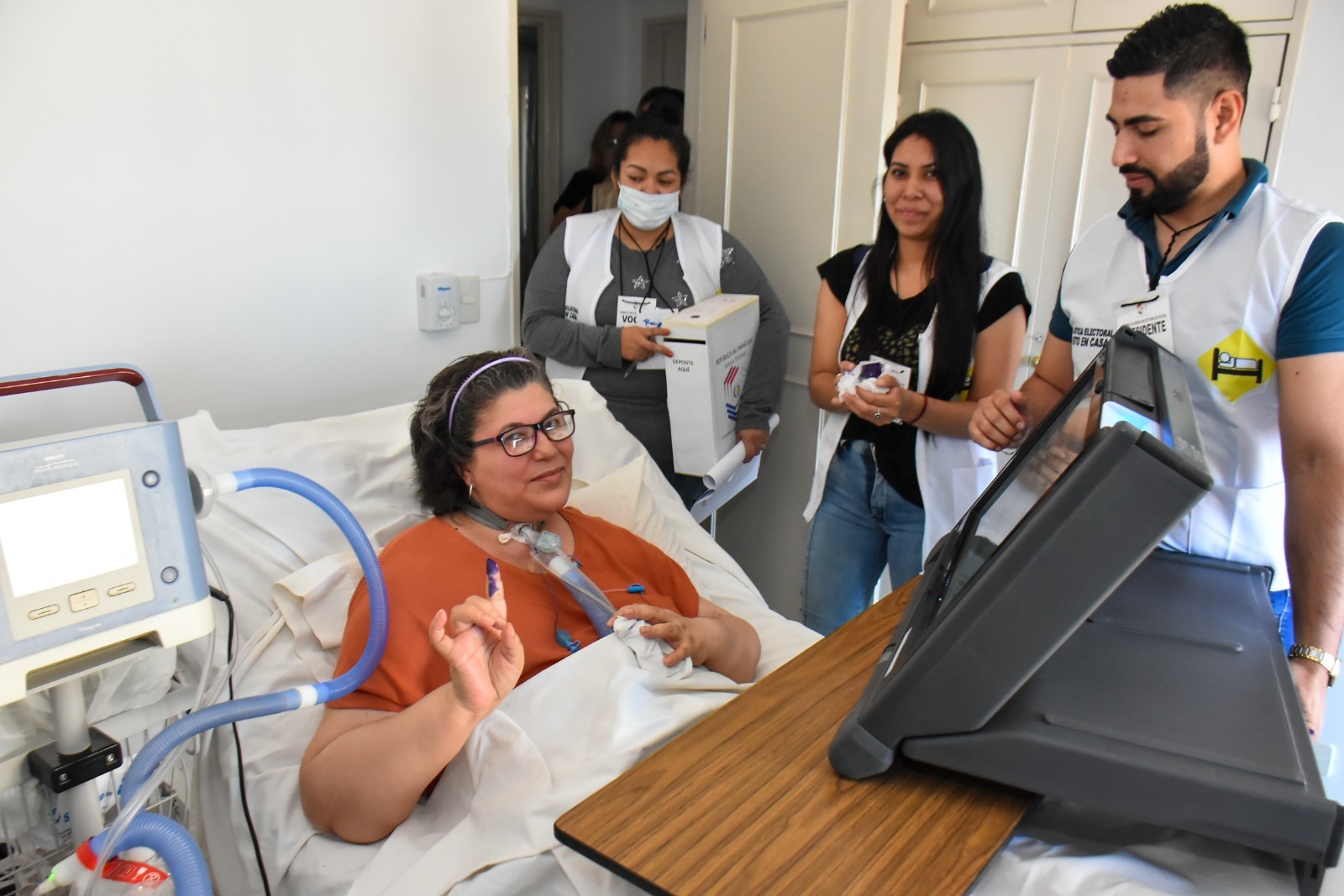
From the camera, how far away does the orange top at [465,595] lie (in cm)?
125

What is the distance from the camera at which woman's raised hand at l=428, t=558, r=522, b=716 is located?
1005 mm

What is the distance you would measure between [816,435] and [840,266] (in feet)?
2.38

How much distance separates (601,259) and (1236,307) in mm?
1537

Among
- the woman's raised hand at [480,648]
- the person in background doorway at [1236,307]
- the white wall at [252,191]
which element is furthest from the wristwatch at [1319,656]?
the white wall at [252,191]

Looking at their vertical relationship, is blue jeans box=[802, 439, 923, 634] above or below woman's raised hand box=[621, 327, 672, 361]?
below

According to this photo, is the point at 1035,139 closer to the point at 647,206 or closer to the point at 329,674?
the point at 647,206

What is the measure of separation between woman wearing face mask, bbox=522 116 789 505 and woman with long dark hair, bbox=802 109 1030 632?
0.37m

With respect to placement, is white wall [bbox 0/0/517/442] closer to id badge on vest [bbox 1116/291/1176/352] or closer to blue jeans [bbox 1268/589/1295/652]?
id badge on vest [bbox 1116/291/1176/352]

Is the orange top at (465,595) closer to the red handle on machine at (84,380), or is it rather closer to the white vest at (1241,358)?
the red handle on machine at (84,380)

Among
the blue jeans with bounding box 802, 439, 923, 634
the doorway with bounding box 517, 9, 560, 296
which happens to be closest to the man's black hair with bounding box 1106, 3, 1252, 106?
the blue jeans with bounding box 802, 439, 923, 634

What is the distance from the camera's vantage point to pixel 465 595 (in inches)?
54.0

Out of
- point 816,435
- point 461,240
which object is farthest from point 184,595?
point 816,435

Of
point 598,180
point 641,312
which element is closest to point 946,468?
point 641,312

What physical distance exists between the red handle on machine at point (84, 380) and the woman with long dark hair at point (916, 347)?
1.36m
